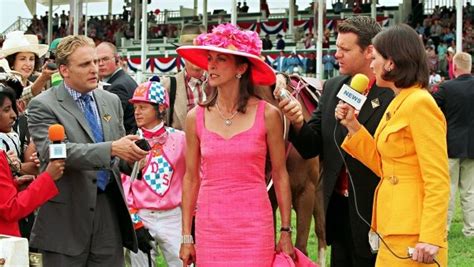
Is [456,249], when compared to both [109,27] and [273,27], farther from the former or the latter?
[109,27]

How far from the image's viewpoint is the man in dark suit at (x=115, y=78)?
8.74 metres

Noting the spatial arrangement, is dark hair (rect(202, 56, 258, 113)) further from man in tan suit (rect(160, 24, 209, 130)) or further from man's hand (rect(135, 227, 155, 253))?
man in tan suit (rect(160, 24, 209, 130))

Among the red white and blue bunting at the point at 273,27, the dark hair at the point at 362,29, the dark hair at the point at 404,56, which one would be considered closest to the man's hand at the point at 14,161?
the dark hair at the point at 362,29

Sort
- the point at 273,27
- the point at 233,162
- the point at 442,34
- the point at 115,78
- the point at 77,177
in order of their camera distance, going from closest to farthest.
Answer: the point at 233,162 < the point at 77,177 < the point at 115,78 < the point at 442,34 < the point at 273,27

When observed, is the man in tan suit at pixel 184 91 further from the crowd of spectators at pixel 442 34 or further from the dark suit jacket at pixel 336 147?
the crowd of spectators at pixel 442 34

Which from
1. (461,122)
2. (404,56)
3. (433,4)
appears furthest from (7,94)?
(433,4)

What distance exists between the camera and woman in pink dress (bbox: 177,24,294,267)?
207 inches

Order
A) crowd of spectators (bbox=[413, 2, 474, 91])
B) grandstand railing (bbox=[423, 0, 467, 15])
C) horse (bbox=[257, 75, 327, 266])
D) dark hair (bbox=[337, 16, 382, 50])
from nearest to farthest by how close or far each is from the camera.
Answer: dark hair (bbox=[337, 16, 382, 50]) → horse (bbox=[257, 75, 327, 266]) → crowd of spectators (bbox=[413, 2, 474, 91]) → grandstand railing (bbox=[423, 0, 467, 15])

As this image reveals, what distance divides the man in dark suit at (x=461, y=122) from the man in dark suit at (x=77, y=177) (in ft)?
21.3

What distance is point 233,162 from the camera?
5246 millimetres

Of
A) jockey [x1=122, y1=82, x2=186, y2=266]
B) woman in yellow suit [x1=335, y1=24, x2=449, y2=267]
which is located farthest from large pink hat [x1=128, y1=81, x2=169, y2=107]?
woman in yellow suit [x1=335, y1=24, x2=449, y2=267]

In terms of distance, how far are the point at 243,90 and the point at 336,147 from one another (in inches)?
27.5

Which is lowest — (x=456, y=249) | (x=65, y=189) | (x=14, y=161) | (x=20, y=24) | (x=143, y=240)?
(x=456, y=249)

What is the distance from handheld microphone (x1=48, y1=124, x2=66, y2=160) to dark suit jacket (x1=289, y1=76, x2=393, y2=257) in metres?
1.35
